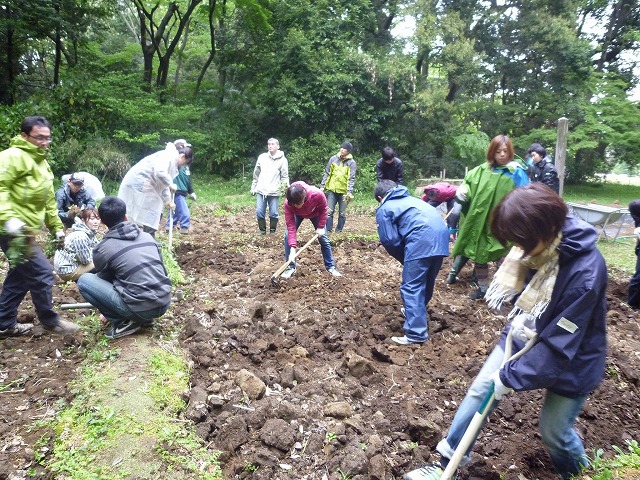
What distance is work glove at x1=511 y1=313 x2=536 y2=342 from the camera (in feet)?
7.18

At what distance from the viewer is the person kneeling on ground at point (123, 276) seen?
3621 mm

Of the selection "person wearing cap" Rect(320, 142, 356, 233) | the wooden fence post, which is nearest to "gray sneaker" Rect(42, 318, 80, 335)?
"person wearing cap" Rect(320, 142, 356, 233)

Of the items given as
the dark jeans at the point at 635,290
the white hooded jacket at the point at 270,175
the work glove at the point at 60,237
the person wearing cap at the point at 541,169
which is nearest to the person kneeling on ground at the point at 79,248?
Answer: the work glove at the point at 60,237

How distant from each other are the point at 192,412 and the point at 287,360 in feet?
3.09

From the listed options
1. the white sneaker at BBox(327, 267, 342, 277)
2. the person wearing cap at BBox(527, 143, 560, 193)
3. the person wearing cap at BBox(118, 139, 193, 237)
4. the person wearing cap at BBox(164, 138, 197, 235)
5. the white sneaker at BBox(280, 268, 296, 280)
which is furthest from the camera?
the person wearing cap at BBox(164, 138, 197, 235)

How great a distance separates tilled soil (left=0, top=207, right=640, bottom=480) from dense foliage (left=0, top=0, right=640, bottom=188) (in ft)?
33.0

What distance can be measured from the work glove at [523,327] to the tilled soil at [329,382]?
2.69 ft

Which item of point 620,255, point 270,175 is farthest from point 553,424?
point 620,255

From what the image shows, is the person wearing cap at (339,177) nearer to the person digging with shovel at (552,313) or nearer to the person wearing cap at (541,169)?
the person wearing cap at (541,169)

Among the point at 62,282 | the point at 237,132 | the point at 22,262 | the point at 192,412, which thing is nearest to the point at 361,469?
the point at 192,412

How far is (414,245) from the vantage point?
3.97 meters

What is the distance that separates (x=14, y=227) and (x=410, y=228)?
9.99 feet

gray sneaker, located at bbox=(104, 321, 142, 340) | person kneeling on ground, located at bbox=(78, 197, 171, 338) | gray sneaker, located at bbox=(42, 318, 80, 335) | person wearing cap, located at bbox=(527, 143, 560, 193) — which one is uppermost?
person wearing cap, located at bbox=(527, 143, 560, 193)

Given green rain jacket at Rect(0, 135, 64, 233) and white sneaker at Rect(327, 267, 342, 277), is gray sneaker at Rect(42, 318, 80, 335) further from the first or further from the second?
white sneaker at Rect(327, 267, 342, 277)
